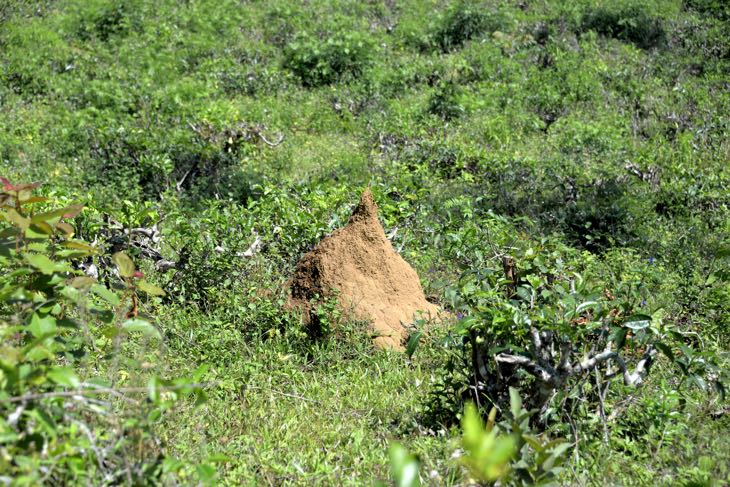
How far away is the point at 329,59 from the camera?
1127 cm

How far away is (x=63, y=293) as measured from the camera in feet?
9.12

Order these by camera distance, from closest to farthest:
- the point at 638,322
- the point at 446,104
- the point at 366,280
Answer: the point at 638,322, the point at 366,280, the point at 446,104

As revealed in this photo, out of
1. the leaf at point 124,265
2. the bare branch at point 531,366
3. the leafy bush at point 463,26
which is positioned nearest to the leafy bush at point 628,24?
the leafy bush at point 463,26

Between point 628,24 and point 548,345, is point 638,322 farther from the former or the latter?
point 628,24

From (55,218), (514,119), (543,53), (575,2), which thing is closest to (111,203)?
(55,218)

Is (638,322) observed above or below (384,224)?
above

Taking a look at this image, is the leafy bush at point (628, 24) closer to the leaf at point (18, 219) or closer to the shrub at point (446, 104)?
the shrub at point (446, 104)

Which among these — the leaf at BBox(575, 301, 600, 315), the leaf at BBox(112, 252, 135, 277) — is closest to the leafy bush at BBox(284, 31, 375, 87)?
the leaf at BBox(575, 301, 600, 315)

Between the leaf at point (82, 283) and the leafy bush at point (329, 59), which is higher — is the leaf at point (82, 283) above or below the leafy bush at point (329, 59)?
above

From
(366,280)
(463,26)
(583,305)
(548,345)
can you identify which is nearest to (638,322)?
(583,305)

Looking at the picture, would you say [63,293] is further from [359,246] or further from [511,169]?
[511,169]

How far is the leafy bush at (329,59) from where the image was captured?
11.1 m

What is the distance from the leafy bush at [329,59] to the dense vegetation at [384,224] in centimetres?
5

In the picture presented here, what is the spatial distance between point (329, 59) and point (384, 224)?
19.3ft
